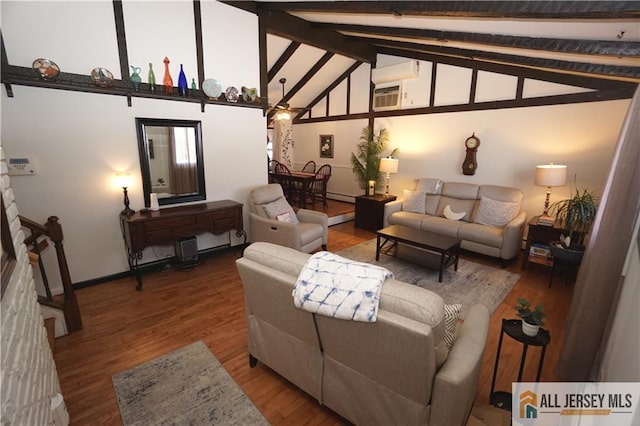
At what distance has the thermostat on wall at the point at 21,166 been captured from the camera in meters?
2.52

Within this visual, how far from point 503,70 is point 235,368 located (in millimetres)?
5041

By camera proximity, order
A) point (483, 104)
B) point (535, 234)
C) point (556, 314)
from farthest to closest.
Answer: point (483, 104)
point (535, 234)
point (556, 314)

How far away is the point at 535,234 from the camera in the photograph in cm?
349

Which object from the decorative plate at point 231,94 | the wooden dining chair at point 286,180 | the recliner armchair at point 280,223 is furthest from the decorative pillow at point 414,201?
the decorative plate at point 231,94

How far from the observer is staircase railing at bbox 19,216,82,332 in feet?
7.18

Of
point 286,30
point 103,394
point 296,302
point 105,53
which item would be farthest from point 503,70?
point 103,394

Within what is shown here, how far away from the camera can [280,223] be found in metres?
3.56

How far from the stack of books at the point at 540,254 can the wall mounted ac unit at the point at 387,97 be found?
335cm

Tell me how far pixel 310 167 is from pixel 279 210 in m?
3.97

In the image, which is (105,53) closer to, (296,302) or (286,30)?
(286,30)

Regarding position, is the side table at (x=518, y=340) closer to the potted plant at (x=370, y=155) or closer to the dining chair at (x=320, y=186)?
the potted plant at (x=370, y=155)

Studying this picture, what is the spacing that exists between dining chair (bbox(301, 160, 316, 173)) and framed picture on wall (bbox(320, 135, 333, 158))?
0.31m

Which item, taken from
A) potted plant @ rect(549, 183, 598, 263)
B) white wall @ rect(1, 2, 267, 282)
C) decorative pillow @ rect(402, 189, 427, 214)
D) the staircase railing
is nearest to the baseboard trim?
white wall @ rect(1, 2, 267, 282)

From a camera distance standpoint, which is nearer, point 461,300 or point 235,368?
point 235,368
